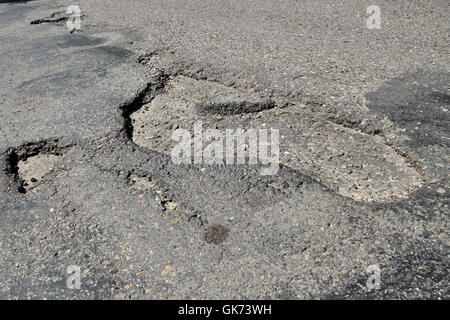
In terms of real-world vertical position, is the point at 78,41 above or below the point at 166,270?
above

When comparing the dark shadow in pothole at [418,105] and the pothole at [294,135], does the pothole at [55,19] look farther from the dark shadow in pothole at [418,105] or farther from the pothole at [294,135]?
the dark shadow in pothole at [418,105]

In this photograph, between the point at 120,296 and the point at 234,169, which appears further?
the point at 234,169

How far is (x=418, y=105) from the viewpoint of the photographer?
10.8 ft

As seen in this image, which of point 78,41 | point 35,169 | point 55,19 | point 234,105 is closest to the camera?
point 35,169

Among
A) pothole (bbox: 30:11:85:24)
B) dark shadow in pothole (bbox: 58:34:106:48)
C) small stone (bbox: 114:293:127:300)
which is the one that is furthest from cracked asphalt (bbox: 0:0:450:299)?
pothole (bbox: 30:11:85:24)

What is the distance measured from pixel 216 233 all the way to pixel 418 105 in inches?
82.1

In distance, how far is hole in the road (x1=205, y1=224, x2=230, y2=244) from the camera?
7.50 feet

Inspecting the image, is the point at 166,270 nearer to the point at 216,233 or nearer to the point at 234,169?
the point at 216,233

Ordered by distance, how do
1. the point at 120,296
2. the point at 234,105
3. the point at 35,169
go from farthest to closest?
the point at 234,105
the point at 35,169
the point at 120,296

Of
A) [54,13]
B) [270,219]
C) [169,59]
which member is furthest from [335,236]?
[54,13]

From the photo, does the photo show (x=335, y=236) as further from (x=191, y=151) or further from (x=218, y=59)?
(x=218, y=59)

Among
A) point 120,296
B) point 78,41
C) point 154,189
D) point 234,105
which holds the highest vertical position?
point 78,41

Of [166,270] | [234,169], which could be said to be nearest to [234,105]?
A: [234,169]

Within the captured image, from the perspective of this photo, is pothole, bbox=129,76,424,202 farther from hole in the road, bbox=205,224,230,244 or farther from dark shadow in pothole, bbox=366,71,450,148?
hole in the road, bbox=205,224,230,244
